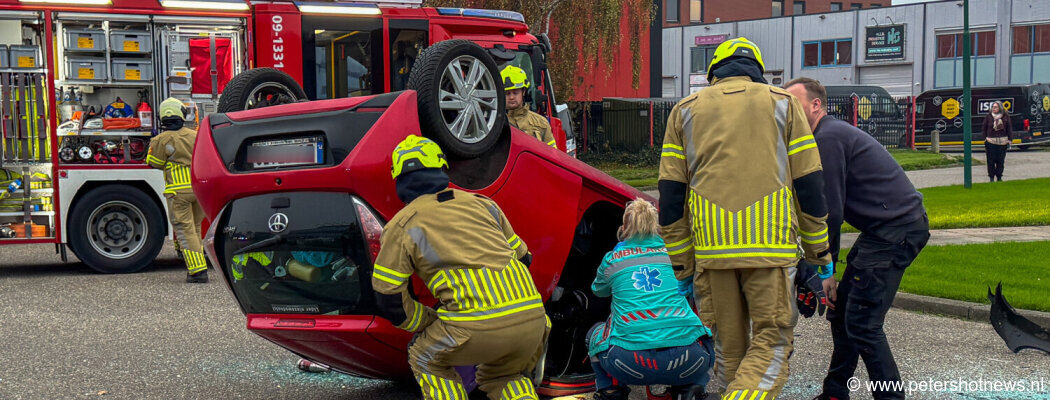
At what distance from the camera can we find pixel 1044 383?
594 cm

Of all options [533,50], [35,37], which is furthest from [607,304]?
[35,37]

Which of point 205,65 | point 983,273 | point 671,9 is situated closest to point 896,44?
point 671,9

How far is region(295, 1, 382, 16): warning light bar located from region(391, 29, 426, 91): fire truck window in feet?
1.15

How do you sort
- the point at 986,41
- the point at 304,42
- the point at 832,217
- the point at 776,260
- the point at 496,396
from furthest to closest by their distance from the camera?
the point at 986,41 → the point at 304,42 → the point at 832,217 → the point at 496,396 → the point at 776,260

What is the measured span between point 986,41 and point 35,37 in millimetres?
45706

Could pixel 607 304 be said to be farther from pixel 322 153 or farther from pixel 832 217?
pixel 322 153

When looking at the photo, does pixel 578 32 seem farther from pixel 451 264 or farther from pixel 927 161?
pixel 451 264

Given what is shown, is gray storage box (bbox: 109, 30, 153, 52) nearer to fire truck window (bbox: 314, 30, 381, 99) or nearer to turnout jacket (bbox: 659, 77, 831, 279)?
fire truck window (bbox: 314, 30, 381, 99)

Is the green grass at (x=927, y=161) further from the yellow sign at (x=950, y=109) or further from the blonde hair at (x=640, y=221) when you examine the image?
the blonde hair at (x=640, y=221)

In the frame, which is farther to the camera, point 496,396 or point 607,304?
point 607,304

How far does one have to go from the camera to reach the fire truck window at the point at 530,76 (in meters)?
11.1

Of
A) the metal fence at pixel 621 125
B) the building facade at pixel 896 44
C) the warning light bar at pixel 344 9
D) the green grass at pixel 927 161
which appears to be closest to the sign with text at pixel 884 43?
the building facade at pixel 896 44

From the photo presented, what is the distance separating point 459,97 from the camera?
5.09 metres

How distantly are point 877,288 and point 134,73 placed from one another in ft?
30.0
